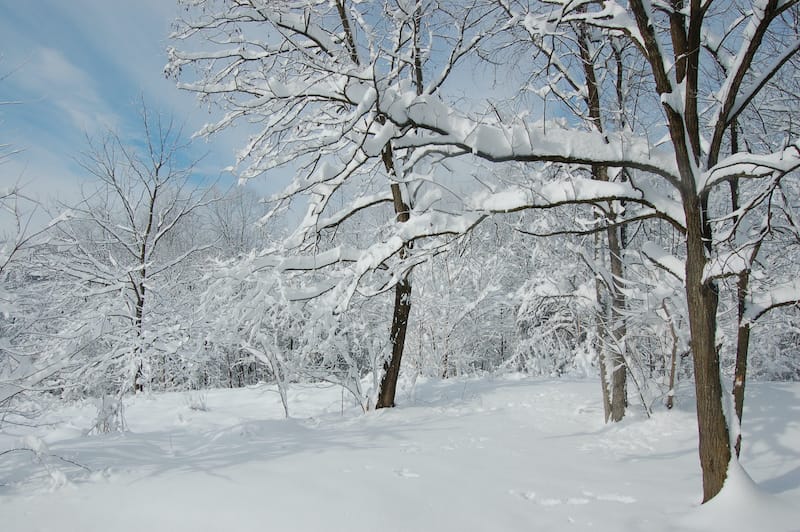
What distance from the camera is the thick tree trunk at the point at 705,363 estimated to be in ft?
10.2

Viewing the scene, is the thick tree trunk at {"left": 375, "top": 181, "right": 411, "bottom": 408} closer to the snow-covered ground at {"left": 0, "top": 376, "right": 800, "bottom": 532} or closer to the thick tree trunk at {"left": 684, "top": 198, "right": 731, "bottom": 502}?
the snow-covered ground at {"left": 0, "top": 376, "right": 800, "bottom": 532}

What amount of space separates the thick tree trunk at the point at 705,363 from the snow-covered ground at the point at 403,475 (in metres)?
0.15

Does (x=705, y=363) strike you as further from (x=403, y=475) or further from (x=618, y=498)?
(x=403, y=475)

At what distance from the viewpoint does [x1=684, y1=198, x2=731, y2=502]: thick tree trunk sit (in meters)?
3.12

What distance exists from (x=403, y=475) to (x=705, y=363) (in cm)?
234

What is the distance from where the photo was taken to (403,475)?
3.65 meters

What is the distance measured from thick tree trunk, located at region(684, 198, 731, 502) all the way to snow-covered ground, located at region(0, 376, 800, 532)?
154mm

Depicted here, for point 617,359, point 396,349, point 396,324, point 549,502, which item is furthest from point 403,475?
point 617,359

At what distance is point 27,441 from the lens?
3.45m

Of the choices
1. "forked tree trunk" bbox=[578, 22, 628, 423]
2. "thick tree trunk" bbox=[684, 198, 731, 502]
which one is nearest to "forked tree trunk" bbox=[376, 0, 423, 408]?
"forked tree trunk" bbox=[578, 22, 628, 423]

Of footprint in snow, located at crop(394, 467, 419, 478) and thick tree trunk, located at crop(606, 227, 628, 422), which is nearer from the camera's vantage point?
footprint in snow, located at crop(394, 467, 419, 478)

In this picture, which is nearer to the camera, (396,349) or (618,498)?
(618,498)

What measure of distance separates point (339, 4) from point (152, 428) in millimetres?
6579

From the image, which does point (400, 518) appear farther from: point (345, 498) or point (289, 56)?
point (289, 56)
